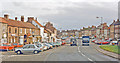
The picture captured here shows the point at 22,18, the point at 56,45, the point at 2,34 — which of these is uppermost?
the point at 22,18

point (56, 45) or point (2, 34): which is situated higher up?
point (2, 34)

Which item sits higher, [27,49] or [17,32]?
[17,32]

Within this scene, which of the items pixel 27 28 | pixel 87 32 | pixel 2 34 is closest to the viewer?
pixel 2 34

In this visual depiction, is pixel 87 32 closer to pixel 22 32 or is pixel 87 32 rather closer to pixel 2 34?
pixel 22 32

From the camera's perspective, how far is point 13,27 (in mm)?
49438

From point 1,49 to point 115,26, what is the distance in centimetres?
7922

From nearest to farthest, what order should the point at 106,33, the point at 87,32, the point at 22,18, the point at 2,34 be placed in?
the point at 2,34, the point at 22,18, the point at 106,33, the point at 87,32

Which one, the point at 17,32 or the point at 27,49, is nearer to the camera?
the point at 27,49

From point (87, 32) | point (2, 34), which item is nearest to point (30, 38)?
point (2, 34)

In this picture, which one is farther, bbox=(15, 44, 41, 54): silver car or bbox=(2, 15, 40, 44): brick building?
bbox=(2, 15, 40, 44): brick building

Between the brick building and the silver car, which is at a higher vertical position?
the brick building

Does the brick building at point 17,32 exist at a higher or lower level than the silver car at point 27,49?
higher

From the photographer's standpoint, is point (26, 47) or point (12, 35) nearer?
point (26, 47)

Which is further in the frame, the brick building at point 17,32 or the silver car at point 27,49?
the brick building at point 17,32
